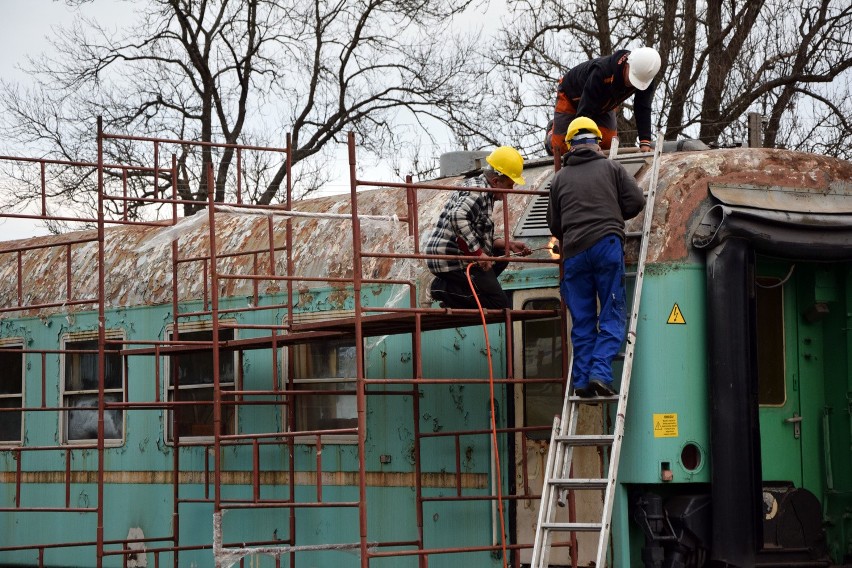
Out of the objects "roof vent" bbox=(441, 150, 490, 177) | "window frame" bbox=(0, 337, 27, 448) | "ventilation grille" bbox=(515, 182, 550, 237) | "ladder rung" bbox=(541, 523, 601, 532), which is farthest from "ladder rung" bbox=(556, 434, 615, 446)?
"window frame" bbox=(0, 337, 27, 448)

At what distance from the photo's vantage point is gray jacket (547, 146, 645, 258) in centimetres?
832

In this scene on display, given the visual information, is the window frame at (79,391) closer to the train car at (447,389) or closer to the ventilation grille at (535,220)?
the train car at (447,389)

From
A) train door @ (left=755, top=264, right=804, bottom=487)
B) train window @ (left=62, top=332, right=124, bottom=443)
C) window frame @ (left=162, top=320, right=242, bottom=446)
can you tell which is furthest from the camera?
train window @ (left=62, top=332, right=124, bottom=443)

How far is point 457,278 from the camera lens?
912 cm

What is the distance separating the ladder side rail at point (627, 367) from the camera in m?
7.66

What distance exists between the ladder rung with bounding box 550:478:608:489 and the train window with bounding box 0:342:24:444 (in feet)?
23.5

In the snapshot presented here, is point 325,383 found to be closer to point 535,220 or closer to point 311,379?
point 311,379

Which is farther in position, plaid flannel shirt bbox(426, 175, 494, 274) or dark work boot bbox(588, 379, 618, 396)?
plaid flannel shirt bbox(426, 175, 494, 274)

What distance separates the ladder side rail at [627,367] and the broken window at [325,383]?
276 centimetres

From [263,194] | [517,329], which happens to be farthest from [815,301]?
[263,194]

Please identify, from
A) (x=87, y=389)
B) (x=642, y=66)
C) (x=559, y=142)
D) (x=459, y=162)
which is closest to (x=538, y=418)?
(x=559, y=142)

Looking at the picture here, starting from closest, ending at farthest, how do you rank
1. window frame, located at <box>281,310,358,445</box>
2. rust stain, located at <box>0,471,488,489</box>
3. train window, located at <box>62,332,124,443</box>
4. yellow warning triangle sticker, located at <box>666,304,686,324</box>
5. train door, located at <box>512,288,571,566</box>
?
yellow warning triangle sticker, located at <box>666,304,686,324</box>
train door, located at <box>512,288,571,566</box>
rust stain, located at <box>0,471,488,489</box>
window frame, located at <box>281,310,358,445</box>
train window, located at <box>62,332,124,443</box>

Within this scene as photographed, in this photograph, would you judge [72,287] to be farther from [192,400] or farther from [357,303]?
[357,303]

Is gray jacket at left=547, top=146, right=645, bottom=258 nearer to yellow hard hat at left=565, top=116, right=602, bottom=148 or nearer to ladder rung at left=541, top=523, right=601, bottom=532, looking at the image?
yellow hard hat at left=565, top=116, right=602, bottom=148
